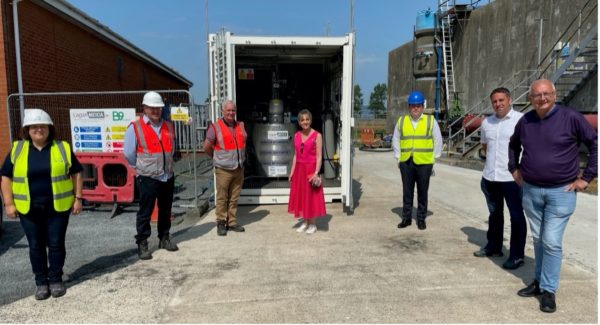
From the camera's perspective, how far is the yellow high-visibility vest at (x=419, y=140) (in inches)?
215

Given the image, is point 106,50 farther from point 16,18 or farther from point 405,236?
point 405,236

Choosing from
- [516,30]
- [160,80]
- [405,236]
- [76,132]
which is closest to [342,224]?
[405,236]

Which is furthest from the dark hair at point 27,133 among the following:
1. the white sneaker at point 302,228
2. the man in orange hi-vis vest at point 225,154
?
the white sneaker at point 302,228

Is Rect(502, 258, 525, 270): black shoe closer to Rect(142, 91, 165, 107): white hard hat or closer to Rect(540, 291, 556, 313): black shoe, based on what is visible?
Rect(540, 291, 556, 313): black shoe

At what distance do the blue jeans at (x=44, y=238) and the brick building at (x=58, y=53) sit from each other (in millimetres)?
4851

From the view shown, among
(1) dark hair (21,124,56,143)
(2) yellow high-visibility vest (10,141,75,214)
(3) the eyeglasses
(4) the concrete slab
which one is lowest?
(4) the concrete slab

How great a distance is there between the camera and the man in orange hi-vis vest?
5.41 metres

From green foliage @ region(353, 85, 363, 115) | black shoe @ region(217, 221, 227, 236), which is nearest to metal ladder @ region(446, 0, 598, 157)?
green foliage @ region(353, 85, 363, 115)

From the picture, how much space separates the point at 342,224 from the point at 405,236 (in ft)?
3.17

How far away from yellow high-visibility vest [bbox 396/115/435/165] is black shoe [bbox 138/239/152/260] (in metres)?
3.39

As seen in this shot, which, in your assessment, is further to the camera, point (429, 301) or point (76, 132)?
point (76, 132)

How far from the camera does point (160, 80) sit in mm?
17953

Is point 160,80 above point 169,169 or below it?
above

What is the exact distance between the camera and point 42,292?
3.57 metres
